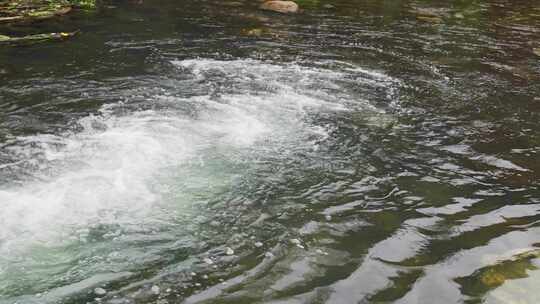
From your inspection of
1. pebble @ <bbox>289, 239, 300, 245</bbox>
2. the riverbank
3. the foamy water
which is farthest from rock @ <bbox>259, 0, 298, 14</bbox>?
pebble @ <bbox>289, 239, 300, 245</bbox>

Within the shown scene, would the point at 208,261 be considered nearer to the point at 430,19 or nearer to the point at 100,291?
the point at 100,291

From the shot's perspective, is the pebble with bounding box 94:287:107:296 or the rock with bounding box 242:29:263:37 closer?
the pebble with bounding box 94:287:107:296

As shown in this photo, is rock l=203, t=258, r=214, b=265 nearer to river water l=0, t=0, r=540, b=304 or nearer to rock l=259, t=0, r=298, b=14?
river water l=0, t=0, r=540, b=304

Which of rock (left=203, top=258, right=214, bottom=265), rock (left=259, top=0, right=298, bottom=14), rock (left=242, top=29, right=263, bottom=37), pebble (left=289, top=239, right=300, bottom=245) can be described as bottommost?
pebble (left=289, top=239, right=300, bottom=245)

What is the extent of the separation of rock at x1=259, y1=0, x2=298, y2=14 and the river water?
16.1 ft

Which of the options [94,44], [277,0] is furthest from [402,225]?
[277,0]

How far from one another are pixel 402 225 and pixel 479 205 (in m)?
1.22


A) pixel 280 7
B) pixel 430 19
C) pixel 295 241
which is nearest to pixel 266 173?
pixel 295 241

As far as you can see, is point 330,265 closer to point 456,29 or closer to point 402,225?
point 402,225

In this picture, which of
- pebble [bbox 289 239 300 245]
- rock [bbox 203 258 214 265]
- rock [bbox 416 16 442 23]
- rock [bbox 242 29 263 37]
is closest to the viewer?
rock [bbox 203 258 214 265]

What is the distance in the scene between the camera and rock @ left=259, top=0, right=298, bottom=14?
18828mm

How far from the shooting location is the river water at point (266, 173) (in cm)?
522

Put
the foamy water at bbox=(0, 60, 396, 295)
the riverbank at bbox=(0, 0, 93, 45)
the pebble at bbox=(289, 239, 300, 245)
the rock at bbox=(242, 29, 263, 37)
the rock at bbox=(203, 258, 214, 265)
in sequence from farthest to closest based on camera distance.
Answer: the rock at bbox=(242, 29, 263, 37), the riverbank at bbox=(0, 0, 93, 45), the pebble at bbox=(289, 239, 300, 245), the foamy water at bbox=(0, 60, 396, 295), the rock at bbox=(203, 258, 214, 265)

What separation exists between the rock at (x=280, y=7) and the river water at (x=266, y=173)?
4.90 metres
